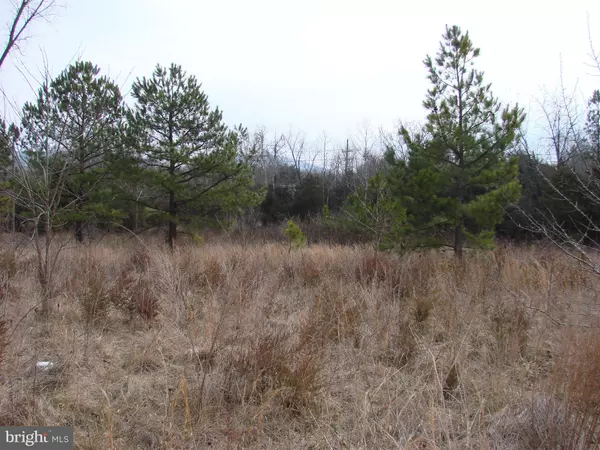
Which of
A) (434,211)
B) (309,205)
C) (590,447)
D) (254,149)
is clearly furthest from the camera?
(309,205)

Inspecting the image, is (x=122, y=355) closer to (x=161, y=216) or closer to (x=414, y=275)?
(x=414, y=275)

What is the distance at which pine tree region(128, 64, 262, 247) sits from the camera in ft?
36.4

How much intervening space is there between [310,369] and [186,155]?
384 inches

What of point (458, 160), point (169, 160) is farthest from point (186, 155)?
point (458, 160)

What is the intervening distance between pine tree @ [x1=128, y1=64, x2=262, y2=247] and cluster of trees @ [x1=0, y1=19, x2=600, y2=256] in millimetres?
38

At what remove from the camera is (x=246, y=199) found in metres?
11.8

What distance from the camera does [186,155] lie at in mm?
11062

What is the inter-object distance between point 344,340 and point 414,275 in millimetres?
2695

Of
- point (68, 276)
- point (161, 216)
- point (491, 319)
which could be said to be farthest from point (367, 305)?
point (161, 216)

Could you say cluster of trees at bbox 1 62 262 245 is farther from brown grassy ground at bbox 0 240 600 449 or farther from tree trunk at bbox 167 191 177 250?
brown grassy ground at bbox 0 240 600 449

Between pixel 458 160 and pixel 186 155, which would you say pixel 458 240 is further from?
pixel 186 155

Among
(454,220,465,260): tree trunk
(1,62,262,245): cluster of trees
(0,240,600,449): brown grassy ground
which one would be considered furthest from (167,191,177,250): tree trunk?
(454,220,465,260): tree trunk

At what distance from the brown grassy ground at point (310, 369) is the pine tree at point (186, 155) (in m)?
6.62

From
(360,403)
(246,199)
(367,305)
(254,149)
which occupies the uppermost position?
(254,149)
